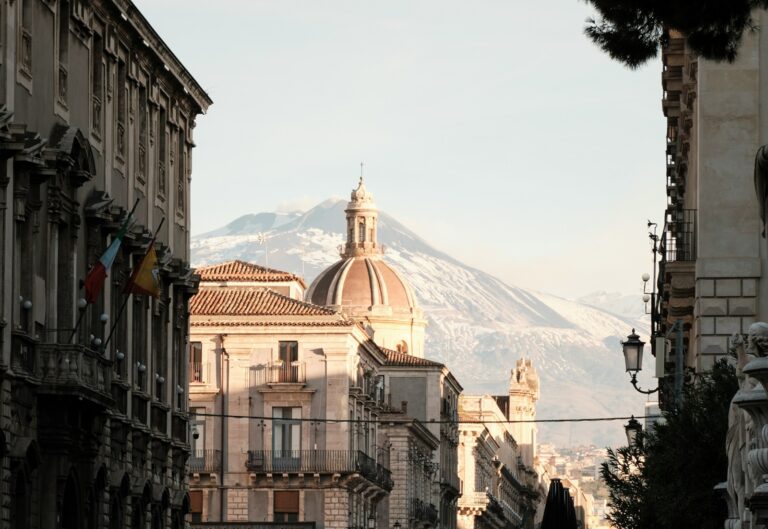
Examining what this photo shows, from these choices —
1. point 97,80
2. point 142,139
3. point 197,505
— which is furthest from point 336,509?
point 97,80

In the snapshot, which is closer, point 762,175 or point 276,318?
point 762,175

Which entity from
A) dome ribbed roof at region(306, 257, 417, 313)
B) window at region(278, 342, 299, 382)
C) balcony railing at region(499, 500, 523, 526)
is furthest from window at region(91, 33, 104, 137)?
balcony railing at region(499, 500, 523, 526)

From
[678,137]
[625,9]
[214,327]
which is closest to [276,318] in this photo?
[214,327]

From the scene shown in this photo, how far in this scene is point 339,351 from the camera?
299 ft

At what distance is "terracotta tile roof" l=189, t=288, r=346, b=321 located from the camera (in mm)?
91125

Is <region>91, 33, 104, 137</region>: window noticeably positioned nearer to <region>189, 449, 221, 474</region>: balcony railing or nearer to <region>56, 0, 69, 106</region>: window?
<region>56, 0, 69, 106</region>: window

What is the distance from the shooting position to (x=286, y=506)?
89562 millimetres

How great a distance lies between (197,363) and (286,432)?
440cm

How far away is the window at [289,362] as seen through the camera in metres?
90.9

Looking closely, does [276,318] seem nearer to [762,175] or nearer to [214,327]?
[214,327]

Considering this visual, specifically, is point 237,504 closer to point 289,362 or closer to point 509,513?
point 289,362

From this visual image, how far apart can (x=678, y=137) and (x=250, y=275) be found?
43.4m

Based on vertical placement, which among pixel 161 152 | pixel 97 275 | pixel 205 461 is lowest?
pixel 205 461

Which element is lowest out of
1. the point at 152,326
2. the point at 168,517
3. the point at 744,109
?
the point at 168,517
